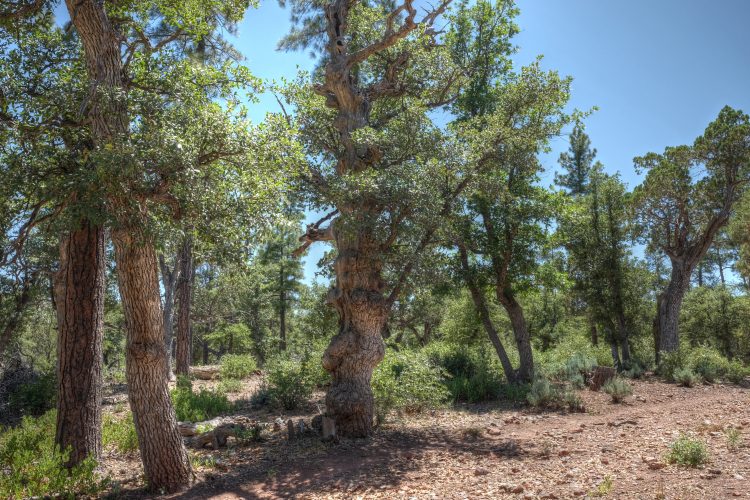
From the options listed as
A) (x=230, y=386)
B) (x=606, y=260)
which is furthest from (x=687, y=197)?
(x=230, y=386)

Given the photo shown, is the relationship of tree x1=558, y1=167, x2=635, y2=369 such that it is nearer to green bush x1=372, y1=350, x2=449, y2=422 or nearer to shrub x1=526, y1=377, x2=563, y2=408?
shrub x1=526, y1=377, x2=563, y2=408

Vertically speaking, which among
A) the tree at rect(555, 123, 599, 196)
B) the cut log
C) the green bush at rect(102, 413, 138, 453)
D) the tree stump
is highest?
the tree at rect(555, 123, 599, 196)

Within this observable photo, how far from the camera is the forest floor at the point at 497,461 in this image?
16.8 ft

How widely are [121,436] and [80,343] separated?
5.79 ft

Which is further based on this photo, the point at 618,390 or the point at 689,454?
the point at 618,390

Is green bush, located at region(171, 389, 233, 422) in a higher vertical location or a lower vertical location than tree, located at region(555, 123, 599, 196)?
lower

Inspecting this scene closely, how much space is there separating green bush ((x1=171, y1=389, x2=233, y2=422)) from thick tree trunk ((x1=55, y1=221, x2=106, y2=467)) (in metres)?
3.08

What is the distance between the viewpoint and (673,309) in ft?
56.3

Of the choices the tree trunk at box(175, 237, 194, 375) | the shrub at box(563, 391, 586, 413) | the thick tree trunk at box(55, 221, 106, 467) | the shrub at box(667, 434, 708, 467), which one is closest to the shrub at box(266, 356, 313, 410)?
the thick tree trunk at box(55, 221, 106, 467)

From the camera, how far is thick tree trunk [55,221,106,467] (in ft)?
22.9

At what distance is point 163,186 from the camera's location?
5.55 m

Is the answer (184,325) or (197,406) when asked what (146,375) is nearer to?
(197,406)

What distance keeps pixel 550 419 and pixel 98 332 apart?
312 inches

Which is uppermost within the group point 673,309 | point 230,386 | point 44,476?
point 673,309
